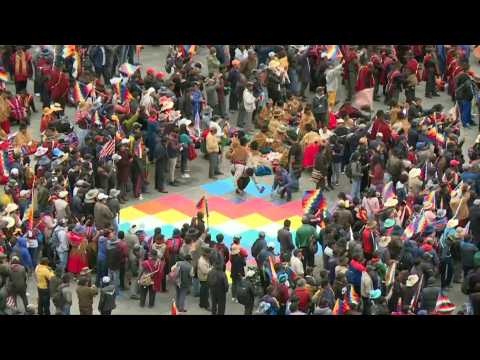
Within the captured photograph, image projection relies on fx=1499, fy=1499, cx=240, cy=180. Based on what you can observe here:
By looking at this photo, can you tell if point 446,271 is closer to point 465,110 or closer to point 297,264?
point 297,264

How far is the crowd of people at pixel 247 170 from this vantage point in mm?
30250

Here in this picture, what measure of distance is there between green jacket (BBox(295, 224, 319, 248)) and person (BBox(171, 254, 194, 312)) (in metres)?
2.47

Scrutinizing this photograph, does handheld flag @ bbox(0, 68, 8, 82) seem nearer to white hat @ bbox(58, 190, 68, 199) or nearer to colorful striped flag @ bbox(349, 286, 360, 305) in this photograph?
white hat @ bbox(58, 190, 68, 199)

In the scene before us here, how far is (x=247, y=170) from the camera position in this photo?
117 ft

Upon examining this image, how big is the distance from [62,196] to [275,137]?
6.96 m

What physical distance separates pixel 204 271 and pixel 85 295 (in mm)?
2506

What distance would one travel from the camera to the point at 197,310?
31281mm

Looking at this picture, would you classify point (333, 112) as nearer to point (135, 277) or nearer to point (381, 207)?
point (381, 207)

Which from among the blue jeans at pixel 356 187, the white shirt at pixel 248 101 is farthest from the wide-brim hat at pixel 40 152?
the blue jeans at pixel 356 187

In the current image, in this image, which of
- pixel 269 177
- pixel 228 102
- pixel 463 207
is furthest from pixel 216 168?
pixel 463 207

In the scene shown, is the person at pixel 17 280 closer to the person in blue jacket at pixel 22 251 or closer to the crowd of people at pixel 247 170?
the crowd of people at pixel 247 170

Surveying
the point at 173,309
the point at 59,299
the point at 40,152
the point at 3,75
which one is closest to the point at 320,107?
the point at 40,152

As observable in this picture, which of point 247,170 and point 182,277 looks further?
point 247,170

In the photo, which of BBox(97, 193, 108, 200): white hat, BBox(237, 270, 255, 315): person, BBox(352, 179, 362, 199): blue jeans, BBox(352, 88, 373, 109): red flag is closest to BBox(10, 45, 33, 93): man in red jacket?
BBox(97, 193, 108, 200): white hat
